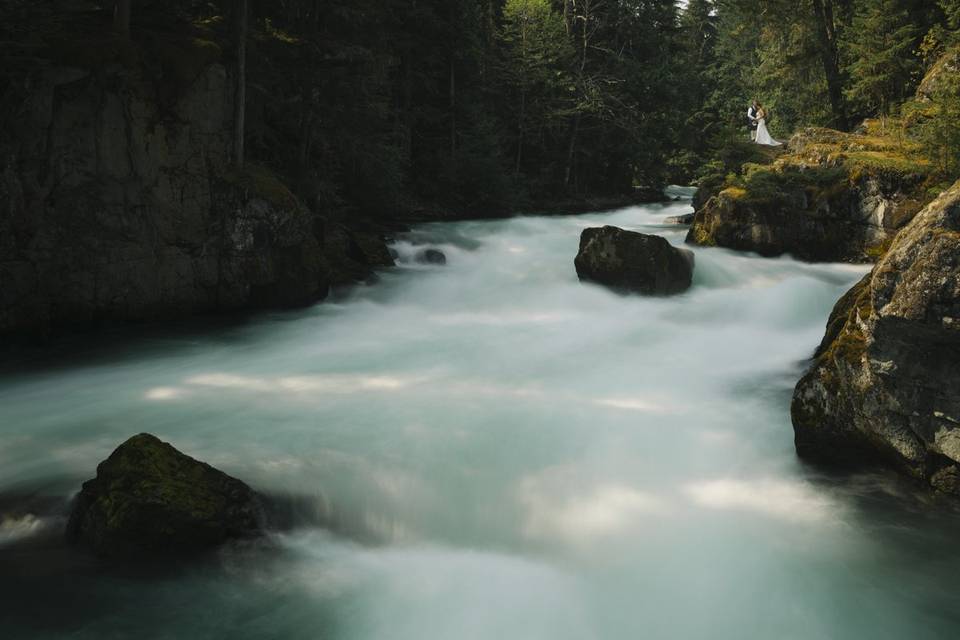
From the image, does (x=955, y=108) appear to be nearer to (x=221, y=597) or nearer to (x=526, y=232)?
(x=526, y=232)

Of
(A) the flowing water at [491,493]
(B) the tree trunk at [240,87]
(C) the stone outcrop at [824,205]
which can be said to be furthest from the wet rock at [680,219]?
(B) the tree trunk at [240,87]

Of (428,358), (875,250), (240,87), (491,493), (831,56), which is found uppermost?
(831,56)

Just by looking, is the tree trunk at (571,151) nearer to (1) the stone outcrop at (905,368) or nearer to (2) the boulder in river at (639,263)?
(2) the boulder in river at (639,263)

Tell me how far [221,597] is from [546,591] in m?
2.60

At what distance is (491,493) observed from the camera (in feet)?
22.4

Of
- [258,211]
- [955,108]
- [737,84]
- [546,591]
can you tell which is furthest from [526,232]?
[737,84]

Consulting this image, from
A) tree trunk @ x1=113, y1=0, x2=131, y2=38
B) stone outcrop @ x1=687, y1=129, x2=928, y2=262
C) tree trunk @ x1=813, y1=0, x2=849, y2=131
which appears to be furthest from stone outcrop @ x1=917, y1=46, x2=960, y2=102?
tree trunk @ x1=113, y1=0, x2=131, y2=38

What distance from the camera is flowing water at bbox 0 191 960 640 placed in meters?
5.07

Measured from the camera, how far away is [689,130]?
37125 mm

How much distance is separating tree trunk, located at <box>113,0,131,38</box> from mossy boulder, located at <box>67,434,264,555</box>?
10084mm

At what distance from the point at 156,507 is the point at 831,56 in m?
27.7

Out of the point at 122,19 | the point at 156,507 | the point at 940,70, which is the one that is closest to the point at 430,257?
the point at 122,19

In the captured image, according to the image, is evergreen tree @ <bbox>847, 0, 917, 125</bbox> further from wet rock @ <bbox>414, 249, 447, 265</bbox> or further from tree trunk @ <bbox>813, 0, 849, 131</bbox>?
wet rock @ <bbox>414, 249, 447, 265</bbox>

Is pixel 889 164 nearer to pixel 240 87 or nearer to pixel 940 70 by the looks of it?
pixel 940 70
